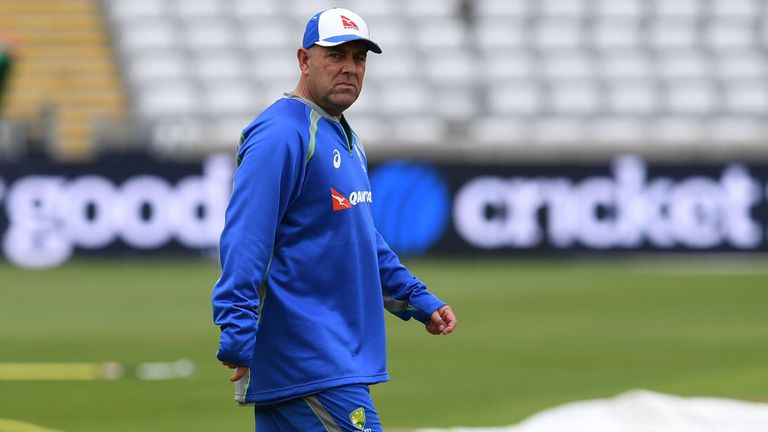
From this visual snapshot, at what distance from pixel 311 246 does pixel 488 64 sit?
21.7 meters

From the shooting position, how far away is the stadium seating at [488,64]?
24.6 metres

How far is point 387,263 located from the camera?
5410mm

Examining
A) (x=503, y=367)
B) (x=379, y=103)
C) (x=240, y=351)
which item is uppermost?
(x=379, y=103)

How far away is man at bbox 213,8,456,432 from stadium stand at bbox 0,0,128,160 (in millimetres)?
18752

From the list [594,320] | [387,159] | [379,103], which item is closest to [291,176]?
[594,320]

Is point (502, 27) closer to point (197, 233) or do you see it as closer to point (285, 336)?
point (197, 233)

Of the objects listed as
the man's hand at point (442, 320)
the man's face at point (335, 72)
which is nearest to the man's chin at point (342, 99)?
the man's face at point (335, 72)

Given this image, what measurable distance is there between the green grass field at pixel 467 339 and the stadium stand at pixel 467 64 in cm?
361

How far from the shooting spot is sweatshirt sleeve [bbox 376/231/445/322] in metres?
5.39

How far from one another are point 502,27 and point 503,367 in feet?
51.8

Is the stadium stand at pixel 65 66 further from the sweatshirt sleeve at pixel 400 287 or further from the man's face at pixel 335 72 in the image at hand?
the man's face at pixel 335 72

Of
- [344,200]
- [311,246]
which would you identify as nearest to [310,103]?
[344,200]

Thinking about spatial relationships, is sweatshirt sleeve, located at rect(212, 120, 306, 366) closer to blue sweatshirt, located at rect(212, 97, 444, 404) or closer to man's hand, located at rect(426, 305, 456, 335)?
blue sweatshirt, located at rect(212, 97, 444, 404)

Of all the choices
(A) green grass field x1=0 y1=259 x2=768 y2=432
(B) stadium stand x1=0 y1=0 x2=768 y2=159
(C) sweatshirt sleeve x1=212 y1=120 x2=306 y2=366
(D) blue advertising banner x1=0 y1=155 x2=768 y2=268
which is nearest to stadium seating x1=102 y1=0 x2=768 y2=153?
(B) stadium stand x1=0 y1=0 x2=768 y2=159
